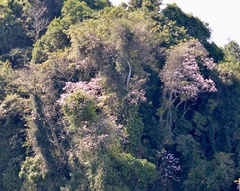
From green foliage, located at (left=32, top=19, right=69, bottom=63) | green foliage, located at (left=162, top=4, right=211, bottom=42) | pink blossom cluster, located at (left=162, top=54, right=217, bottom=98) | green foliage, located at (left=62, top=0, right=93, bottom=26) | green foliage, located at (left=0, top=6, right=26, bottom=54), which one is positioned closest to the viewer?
pink blossom cluster, located at (left=162, top=54, right=217, bottom=98)

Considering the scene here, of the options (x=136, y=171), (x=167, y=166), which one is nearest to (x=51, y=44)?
(x=167, y=166)

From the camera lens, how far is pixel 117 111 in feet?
67.9

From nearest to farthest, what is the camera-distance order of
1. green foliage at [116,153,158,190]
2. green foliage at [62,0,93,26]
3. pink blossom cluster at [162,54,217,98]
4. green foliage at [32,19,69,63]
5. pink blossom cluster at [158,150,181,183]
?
green foliage at [116,153,158,190] → pink blossom cluster at [158,150,181,183] → pink blossom cluster at [162,54,217,98] → green foliage at [32,19,69,63] → green foliage at [62,0,93,26]

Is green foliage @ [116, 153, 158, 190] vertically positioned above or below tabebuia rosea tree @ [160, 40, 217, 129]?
below

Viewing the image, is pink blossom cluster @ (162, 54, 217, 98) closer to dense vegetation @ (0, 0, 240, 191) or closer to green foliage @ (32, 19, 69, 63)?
dense vegetation @ (0, 0, 240, 191)

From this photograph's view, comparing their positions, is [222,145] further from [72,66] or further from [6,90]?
[6,90]

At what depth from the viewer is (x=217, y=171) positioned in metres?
20.5

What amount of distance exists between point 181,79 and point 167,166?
10.3 ft

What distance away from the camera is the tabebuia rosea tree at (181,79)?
→ 2138cm

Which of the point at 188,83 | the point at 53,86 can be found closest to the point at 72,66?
the point at 53,86

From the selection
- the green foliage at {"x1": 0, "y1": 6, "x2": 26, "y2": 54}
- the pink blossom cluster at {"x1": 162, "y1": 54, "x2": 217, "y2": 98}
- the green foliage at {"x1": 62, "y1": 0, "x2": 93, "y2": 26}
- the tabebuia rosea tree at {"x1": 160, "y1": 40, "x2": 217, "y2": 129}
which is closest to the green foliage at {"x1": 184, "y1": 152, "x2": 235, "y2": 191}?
the tabebuia rosea tree at {"x1": 160, "y1": 40, "x2": 217, "y2": 129}

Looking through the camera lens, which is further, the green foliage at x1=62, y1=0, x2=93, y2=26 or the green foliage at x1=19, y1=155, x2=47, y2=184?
the green foliage at x1=62, y1=0, x2=93, y2=26

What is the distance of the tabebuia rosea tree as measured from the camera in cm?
2138

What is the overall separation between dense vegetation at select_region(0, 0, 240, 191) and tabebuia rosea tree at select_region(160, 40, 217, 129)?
4 cm
